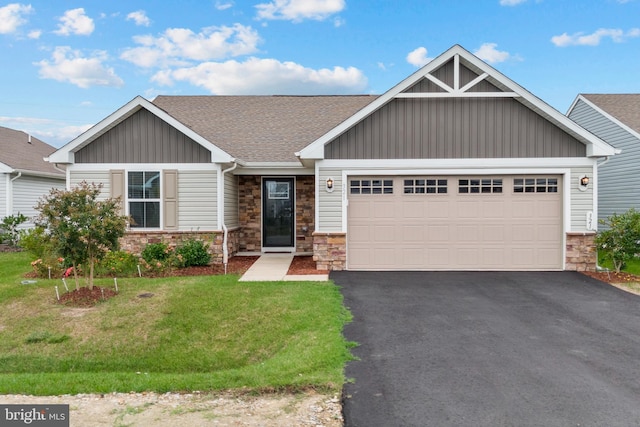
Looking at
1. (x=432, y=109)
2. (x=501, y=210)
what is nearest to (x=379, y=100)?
(x=432, y=109)

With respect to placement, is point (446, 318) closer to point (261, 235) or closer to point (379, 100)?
point (379, 100)

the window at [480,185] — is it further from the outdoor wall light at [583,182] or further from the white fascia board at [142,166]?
the white fascia board at [142,166]

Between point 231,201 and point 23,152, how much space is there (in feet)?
40.2

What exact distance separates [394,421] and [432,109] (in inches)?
331

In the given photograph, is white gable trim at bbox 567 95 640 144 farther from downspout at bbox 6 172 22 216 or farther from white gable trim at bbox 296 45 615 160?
downspout at bbox 6 172 22 216

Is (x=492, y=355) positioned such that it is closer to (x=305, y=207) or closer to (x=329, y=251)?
(x=329, y=251)

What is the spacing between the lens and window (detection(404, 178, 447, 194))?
11000 millimetres

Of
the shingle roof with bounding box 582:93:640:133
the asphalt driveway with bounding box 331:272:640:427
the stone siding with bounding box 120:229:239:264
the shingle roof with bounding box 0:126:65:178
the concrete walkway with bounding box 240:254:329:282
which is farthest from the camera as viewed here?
the shingle roof with bounding box 0:126:65:178

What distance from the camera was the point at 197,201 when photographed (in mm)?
11750

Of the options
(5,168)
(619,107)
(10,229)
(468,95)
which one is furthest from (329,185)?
(5,168)

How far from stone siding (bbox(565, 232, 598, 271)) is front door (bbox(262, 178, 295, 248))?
24.5ft

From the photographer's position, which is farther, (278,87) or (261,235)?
(278,87)

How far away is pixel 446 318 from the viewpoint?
7086mm

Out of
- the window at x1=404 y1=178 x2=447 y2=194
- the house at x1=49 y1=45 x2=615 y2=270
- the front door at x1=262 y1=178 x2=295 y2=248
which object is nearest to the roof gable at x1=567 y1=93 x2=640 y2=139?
the house at x1=49 y1=45 x2=615 y2=270
